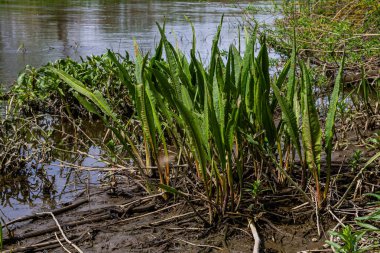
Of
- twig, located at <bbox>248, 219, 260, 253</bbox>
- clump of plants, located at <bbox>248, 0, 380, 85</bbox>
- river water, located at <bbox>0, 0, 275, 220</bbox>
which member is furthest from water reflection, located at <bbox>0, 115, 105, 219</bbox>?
clump of plants, located at <bbox>248, 0, 380, 85</bbox>

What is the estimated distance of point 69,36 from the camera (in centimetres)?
1211

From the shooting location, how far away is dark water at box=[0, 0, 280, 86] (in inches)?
388

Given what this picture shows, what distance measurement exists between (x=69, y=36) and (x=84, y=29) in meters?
1.26

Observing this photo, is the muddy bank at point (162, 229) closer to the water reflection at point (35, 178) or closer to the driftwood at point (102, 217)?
the driftwood at point (102, 217)

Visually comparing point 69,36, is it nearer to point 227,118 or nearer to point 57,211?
point 57,211

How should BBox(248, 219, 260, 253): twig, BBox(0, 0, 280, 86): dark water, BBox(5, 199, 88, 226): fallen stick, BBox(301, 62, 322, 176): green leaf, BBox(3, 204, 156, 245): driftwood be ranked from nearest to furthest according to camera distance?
BBox(248, 219, 260, 253): twig
BBox(301, 62, 322, 176): green leaf
BBox(3, 204, 156, 245): driftwood
BBox(5, 199, 88, 226): fallen stick
BBox(0, 0, 280, 86): dark water

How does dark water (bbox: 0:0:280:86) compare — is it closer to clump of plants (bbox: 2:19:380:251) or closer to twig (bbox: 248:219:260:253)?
clump of plants (bbox: 2:19:380:251)

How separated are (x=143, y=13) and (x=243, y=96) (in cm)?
1490

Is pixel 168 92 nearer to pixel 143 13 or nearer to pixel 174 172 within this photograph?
pixel 174 172

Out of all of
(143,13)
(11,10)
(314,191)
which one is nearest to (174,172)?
(314,191)

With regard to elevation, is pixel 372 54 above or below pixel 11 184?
above

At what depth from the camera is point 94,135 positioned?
562cm

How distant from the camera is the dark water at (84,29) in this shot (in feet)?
32.4

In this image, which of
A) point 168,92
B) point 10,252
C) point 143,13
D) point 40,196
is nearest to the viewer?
point 10,252
